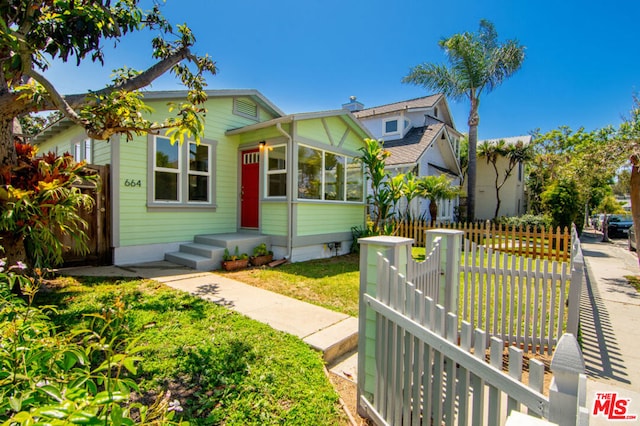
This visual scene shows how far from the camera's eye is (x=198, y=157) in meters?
8.80

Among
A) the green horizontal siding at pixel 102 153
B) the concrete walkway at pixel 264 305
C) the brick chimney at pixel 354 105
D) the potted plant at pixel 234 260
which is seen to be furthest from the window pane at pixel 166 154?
the brick chimney at pixel 354 105

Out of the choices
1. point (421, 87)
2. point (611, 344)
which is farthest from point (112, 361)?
point (421, 87)

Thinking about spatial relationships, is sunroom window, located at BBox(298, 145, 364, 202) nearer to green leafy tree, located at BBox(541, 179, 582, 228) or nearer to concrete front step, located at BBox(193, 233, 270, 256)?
concrete front step, located at BBox(193, 233, 270, 256)

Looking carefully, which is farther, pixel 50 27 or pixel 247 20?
pixel 247 20

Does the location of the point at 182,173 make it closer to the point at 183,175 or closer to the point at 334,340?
the point at 183,175

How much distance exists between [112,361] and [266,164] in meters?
8.06

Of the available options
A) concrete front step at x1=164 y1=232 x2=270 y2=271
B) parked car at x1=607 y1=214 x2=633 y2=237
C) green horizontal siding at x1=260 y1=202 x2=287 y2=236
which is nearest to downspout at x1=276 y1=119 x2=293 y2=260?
green horizontal siding at x1=260 y1=202 x2=287 y2=236

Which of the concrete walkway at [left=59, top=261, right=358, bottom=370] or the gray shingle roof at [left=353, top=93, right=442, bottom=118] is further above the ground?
the gray shingle roof at [left=353, top=93, right=442, bottom=118]

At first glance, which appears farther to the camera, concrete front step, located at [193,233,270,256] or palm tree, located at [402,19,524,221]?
palm tree, located at [402,19,524,221]

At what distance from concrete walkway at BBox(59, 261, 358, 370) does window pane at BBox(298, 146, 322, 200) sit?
11.7ft

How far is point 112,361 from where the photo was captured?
3.68 feet

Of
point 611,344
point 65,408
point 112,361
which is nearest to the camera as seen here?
point 65,408

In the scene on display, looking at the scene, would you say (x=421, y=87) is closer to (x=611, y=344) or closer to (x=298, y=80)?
(x=298, y=80)

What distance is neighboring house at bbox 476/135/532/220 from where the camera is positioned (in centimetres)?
2456
